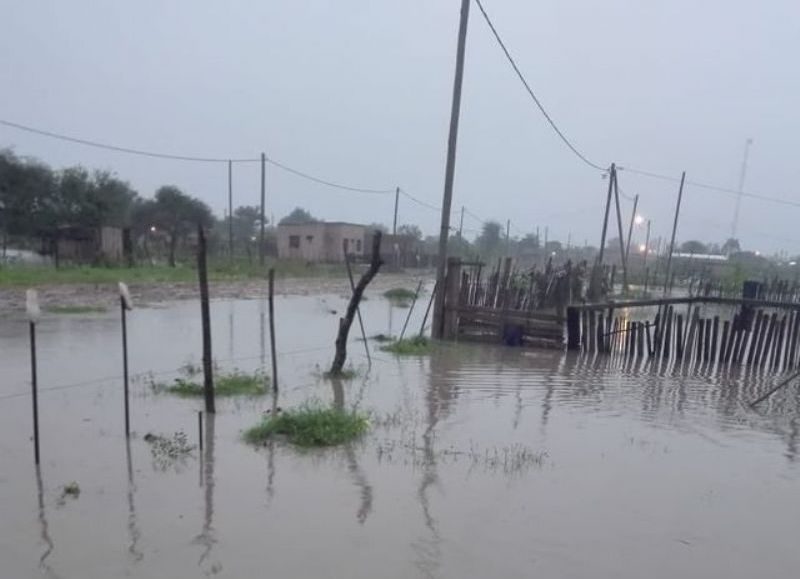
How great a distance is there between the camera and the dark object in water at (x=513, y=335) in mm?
14008

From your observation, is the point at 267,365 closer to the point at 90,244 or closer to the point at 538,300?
the point at 538,300

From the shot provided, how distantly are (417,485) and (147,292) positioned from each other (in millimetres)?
18793

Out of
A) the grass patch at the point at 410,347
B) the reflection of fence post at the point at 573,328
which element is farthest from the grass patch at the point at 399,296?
the reflection of fence post at the point at 573,328

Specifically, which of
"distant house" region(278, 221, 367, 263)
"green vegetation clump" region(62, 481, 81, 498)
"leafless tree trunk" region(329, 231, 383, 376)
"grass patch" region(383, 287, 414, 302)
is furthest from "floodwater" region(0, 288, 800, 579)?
"distant house" region(278, 221, 367, 263)

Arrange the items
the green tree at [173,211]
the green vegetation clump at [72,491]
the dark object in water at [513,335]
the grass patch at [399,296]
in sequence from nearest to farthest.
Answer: the green vegetation clump at [72,491], the dark object in water at [513,335], the grass patch at [399,296], the green tree at [173,211]

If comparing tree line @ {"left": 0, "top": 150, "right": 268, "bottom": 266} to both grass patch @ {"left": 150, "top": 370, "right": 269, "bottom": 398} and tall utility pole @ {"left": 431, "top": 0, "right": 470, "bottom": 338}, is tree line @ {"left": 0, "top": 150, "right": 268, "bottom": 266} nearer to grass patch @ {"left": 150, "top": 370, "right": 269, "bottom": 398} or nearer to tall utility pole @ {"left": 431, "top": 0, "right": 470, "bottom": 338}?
tall utility pole @ {"left": 431, "top": 0, "right": 470, "bottom": 338}

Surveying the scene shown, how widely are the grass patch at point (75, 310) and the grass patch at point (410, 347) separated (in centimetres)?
773

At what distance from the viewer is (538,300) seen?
1452 centimetres

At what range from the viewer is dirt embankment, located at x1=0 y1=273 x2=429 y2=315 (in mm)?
18625

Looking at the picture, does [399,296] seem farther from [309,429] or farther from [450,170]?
[309,429]

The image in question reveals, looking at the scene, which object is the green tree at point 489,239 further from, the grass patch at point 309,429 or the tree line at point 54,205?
the grass patch at point 309,429

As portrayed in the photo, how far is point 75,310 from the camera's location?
55.8 feet

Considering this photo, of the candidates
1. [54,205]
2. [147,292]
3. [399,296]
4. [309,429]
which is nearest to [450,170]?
[309,429]

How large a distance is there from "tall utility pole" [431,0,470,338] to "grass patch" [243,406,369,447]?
731 centimetres
